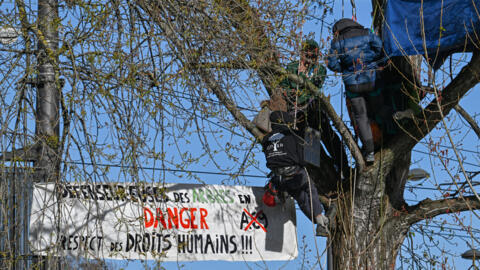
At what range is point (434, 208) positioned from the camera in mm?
10086

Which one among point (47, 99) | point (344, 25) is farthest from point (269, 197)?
point (47, 99)

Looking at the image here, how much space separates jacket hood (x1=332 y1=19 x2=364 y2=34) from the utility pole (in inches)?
156

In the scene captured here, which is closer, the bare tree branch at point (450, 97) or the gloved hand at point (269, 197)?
the bare tree branch at point (450, 97)

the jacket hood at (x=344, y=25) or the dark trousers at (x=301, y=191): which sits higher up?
the jacket hood at (x=344, y=25)

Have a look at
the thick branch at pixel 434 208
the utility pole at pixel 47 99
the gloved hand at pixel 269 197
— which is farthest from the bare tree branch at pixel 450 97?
the utility pole at pixel 47 99

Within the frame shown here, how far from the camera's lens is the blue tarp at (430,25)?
8914 mm

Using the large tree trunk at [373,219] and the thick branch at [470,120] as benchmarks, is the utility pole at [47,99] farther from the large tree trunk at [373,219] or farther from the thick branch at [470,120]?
the thick branch at [470,120]

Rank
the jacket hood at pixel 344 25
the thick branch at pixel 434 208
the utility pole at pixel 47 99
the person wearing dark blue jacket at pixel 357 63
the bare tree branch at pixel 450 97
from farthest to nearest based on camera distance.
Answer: the thick branch at pixel 434 208 < the jacket hood at pixel 344 25 < the person wearing dark blue jacket at pixel 357 63 < the bare tree branch at pixel 450 97 < the utility pole at pixel 47 99

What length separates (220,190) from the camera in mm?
9414

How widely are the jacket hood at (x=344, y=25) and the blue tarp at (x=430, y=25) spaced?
41 centimetres

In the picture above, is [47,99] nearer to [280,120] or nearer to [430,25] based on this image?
[280,120]

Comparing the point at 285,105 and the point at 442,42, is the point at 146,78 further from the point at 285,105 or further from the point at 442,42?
the point at 442,42

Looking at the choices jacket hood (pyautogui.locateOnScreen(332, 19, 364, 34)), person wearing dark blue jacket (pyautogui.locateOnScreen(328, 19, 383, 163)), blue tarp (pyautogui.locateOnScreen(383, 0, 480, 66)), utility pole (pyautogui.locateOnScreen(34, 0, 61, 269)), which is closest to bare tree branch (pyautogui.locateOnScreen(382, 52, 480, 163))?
blue tarp (pyautogui.locateOnScreen(383, 0, 480, 66))

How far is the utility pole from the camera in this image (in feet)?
21.5
